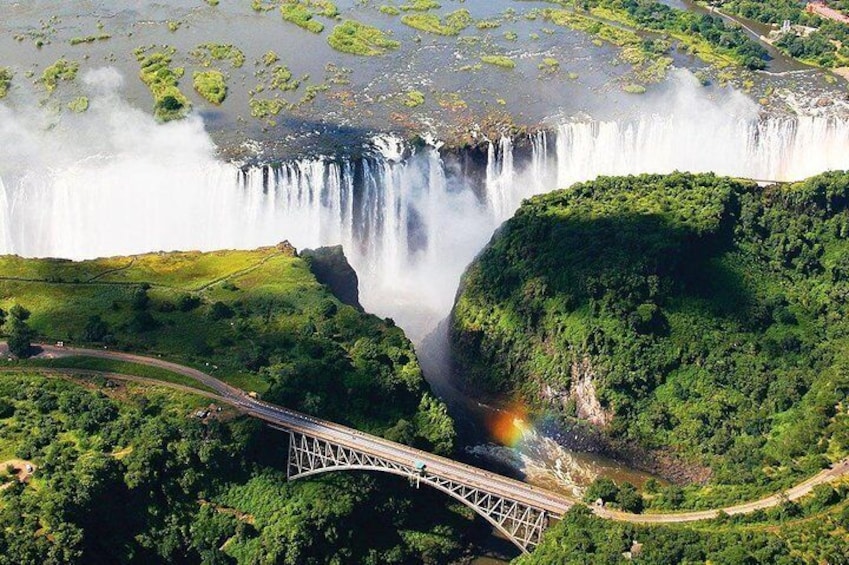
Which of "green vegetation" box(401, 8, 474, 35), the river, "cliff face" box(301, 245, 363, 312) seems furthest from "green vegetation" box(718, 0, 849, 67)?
"cliff face" box(301, 245, 363, 312)

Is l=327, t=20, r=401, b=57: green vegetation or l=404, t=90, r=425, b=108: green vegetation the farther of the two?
l=327, t=20, r=401, b=57: green vegetation

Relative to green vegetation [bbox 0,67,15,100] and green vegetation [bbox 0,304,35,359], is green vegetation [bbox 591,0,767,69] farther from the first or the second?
green vegetation [bbox 0,304,35,359]

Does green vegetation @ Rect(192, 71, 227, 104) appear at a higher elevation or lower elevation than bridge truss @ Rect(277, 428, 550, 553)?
higher

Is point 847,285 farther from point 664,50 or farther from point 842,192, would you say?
point 664,50

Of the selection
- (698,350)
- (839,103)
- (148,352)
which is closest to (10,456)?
(148,352)

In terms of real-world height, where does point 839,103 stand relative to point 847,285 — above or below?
above
